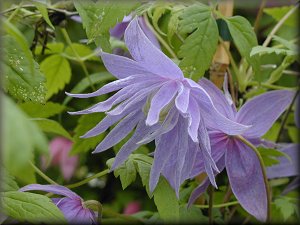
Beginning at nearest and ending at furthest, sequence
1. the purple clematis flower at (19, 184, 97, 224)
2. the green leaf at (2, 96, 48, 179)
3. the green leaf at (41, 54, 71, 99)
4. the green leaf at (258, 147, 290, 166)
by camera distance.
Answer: the green leaf at (2, 96, 48, 179)
the purple clematis flower at (19, 184, 97, 224)
the green leaf at (258, 147, 290, 166)
the green leaf at (41, 54, 71, 99)

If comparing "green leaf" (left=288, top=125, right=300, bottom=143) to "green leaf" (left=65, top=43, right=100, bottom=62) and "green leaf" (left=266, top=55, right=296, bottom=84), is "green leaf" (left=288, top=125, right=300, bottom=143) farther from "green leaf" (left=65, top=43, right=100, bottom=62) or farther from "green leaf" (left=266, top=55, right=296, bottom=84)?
"green leaf" (left=65, top=43, right=100, bottom=62)

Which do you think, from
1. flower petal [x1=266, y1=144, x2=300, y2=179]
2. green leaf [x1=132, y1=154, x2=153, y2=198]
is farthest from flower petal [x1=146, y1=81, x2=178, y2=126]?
flower petal [x1=266, y1=144, x2=300, y2=179]

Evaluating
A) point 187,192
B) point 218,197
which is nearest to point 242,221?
point 218,197

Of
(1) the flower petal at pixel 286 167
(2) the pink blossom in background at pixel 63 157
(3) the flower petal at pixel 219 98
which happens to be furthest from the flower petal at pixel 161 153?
(2) the pink blossom in background at pixel 63 157

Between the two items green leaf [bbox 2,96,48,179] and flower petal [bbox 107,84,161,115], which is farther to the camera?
flower petal [bbox 107,84,161,115]

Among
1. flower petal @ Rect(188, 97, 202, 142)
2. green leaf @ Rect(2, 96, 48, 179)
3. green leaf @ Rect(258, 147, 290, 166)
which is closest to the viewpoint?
green leaf @ Rect(2, 96, 48, 179)

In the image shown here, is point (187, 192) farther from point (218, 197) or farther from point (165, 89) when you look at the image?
point (165, 89)
